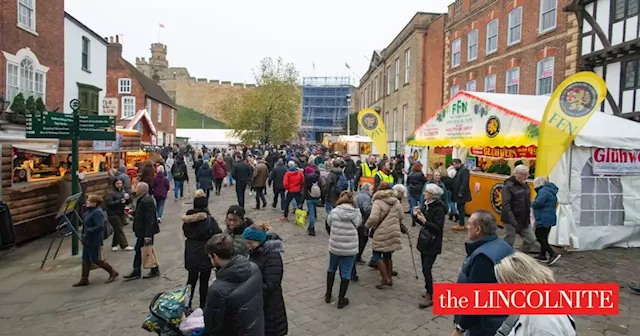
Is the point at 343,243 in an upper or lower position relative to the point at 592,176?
lower

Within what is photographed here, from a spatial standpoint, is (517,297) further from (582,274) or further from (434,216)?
(582,274)

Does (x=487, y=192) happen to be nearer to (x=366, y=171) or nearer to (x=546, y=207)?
(x=366, y=171)

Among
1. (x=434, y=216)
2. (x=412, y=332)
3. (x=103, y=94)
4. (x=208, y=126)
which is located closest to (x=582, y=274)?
(x=434, y=216)

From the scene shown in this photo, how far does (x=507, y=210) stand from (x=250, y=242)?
17.5ft

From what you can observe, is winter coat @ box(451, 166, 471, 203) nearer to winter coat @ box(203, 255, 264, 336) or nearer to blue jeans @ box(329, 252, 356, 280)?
blue jeans @ box(329, 252, 356, 280)

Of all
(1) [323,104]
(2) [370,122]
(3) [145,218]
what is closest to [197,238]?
(3) [145,218]

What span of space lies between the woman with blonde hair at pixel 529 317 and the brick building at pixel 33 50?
17.1 meters

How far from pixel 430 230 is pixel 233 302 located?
324 centimetres

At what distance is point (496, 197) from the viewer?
10719 millimetres

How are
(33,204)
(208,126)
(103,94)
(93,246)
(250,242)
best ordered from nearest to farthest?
(250,242) → (93,246) → (33,204) → (103,94) → (208,126)

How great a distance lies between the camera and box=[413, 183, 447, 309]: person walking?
17.4ft

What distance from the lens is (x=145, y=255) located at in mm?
6496

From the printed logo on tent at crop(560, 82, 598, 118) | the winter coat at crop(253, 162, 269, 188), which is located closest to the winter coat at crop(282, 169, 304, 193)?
the winter coat at crop(253, 162, 269, 188)

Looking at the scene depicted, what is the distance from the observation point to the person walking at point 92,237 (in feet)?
20.4
